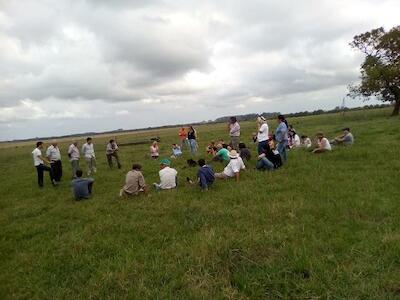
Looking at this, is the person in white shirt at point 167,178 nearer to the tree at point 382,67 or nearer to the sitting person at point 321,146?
the sitting person at point 321,146

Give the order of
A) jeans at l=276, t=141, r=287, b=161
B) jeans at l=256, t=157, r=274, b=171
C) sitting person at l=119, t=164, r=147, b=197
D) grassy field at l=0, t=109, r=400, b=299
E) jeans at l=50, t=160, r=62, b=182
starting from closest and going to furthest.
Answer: grassy field at l=0, t=109, r=400, b=299, sitting person at l=119, t=164, r=147, b=197, jeans at l=256, t=157, r=274, b=171, jeans at l=276, t=141, r=287, b=161, jeans at l=50, t=160, r=62, b=182

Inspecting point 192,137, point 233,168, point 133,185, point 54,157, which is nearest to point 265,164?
point 233,168

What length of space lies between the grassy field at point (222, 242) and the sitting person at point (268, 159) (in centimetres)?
148

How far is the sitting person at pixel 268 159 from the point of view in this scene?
1696cm

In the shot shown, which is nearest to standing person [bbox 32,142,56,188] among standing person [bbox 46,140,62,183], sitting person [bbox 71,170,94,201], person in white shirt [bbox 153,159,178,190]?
standing person [bbox 46,140,62,183]

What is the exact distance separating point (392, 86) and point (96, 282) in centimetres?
5078

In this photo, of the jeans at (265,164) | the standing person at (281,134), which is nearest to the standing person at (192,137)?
the standing person at (281,134)

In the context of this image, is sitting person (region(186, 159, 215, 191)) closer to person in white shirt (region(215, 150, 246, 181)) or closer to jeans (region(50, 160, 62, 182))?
person in white shirt (region(215, 150, 246, 181))

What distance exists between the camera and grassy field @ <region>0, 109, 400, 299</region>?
6871 millimetres

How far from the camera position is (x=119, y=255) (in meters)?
8.74

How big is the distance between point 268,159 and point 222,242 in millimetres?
9367

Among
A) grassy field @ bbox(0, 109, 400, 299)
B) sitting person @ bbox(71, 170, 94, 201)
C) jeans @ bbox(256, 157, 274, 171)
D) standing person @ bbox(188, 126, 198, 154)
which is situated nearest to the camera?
grassy field @ bbox(0, 109, 400, 299)

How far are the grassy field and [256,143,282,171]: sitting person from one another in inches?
58.3

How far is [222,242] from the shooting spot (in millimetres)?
8555
